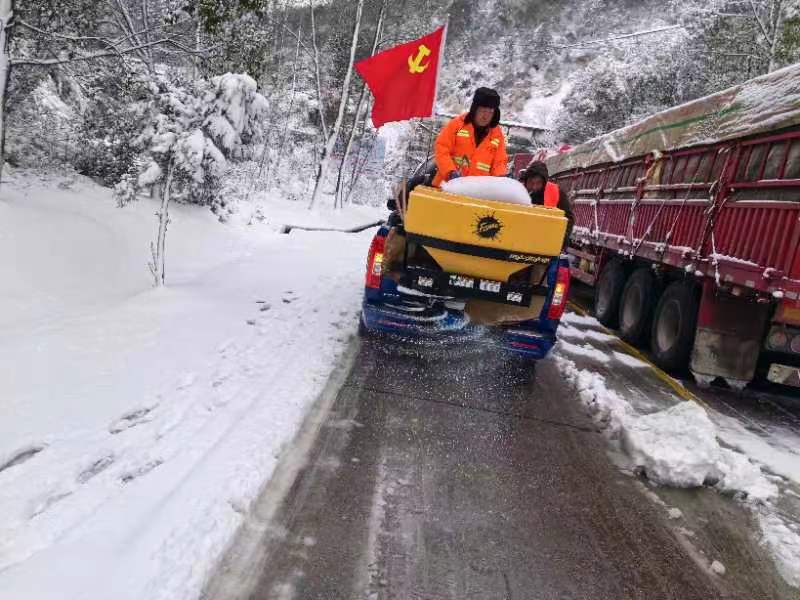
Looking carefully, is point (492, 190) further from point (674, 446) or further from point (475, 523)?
point (475, 523)

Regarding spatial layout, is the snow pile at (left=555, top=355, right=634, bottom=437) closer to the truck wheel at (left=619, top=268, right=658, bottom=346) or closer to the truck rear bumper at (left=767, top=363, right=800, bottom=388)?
the truck rear bumper at (left=767, top=363, right=800, bottom=388)

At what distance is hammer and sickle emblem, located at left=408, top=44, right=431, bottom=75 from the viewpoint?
945 centimetres

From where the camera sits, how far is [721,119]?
21.9ft

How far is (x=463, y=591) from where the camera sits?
2473mm

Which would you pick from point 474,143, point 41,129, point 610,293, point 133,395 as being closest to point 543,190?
point 474,143

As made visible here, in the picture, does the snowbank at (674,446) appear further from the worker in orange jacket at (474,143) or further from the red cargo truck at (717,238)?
the worker in orange jacket at (474,143)

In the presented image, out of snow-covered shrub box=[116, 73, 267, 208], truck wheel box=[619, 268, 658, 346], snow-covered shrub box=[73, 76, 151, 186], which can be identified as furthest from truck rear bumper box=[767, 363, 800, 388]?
snow-covered shrub box=[73, 76, 151, 186]

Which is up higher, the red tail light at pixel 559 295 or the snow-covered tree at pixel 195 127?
the snow-covered tree at pixel 195 127

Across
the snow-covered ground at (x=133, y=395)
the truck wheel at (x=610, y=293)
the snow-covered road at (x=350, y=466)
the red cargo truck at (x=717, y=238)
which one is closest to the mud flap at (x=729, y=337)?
the red cargo truck at (x=717, y=238)

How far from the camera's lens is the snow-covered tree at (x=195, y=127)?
6.93 meters

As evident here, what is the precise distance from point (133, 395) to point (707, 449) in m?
4.23

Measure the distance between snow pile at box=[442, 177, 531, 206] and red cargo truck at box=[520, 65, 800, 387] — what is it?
93.6 inches

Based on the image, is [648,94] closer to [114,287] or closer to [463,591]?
[114,287]

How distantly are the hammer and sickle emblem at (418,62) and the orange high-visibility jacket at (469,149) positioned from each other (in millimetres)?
3709
